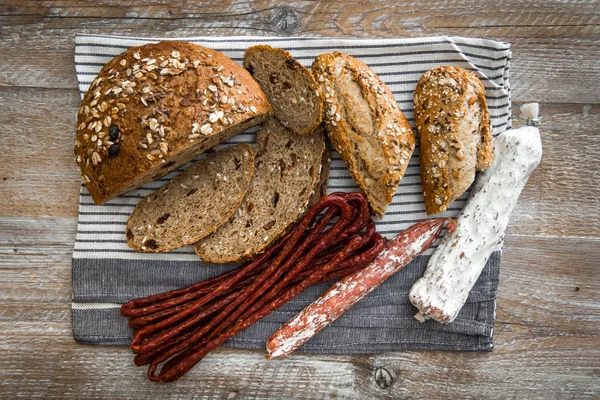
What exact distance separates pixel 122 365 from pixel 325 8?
2.28 meters

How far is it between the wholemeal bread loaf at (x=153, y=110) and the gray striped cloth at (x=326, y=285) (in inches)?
13.2

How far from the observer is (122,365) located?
266 cm

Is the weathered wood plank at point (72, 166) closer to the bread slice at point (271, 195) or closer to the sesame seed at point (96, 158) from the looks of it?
the sesame seed at point (96, 158)

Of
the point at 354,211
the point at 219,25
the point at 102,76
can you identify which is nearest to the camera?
the point at 102,76

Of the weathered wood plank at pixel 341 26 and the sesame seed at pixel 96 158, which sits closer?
the sesame seed at pixel 96 158


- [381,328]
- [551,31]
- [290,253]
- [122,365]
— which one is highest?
[551,31]

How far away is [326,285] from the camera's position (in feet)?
8.61

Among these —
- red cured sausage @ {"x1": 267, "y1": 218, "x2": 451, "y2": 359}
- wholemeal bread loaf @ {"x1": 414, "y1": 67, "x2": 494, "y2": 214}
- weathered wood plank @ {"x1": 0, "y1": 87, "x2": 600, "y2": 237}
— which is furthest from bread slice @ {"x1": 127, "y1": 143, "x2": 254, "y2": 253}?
wholemeal bread loaf @ {"x1": 414, "y1": 67, "x2": 494, "y2": 214}

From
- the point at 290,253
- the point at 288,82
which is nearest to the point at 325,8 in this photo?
the point at 288,82

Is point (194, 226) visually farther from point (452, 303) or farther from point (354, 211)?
point (452, 303)

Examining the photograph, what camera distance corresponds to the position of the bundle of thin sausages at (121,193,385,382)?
2.43 meters

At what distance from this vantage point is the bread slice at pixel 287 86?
231 cm

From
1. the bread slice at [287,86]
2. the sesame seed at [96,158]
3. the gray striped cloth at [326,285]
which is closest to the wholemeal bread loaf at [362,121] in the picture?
the bread slice at [287,86]

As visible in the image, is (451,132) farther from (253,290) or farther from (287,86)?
(253,290)
